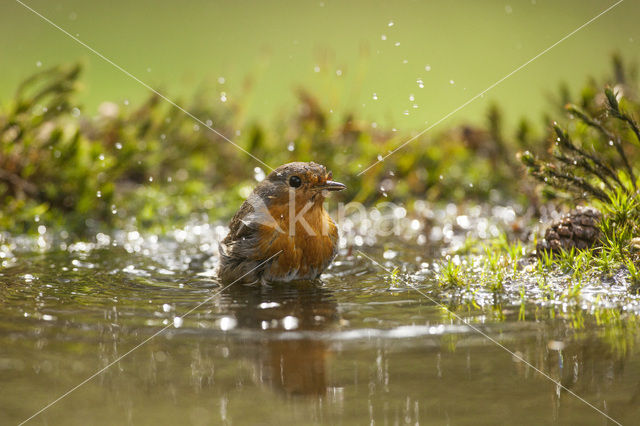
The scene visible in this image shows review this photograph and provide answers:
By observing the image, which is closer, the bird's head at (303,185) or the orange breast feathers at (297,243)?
the orange breast feathers at (297,243)

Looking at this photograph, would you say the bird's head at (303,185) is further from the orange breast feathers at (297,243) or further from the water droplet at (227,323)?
the water droplet at (227,323)

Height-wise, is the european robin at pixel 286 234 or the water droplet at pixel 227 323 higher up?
the european robin at pixel 286 234

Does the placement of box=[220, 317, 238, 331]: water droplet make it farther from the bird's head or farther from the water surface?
Result: the bird's head

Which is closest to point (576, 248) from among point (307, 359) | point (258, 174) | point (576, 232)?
point (576, 232)

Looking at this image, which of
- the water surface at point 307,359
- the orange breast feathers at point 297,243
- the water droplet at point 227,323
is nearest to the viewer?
the water surface at point 307,359

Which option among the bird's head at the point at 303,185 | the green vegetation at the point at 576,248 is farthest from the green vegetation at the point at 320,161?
the bird's head at the point at 303,185

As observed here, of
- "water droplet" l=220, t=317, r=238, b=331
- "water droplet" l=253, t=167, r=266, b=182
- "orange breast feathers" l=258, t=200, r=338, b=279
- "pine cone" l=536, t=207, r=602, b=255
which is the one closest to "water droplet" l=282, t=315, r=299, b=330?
"water droplet" l=220, t=317, r=238, b=331

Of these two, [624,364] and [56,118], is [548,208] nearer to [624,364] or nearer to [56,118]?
[624,364]
